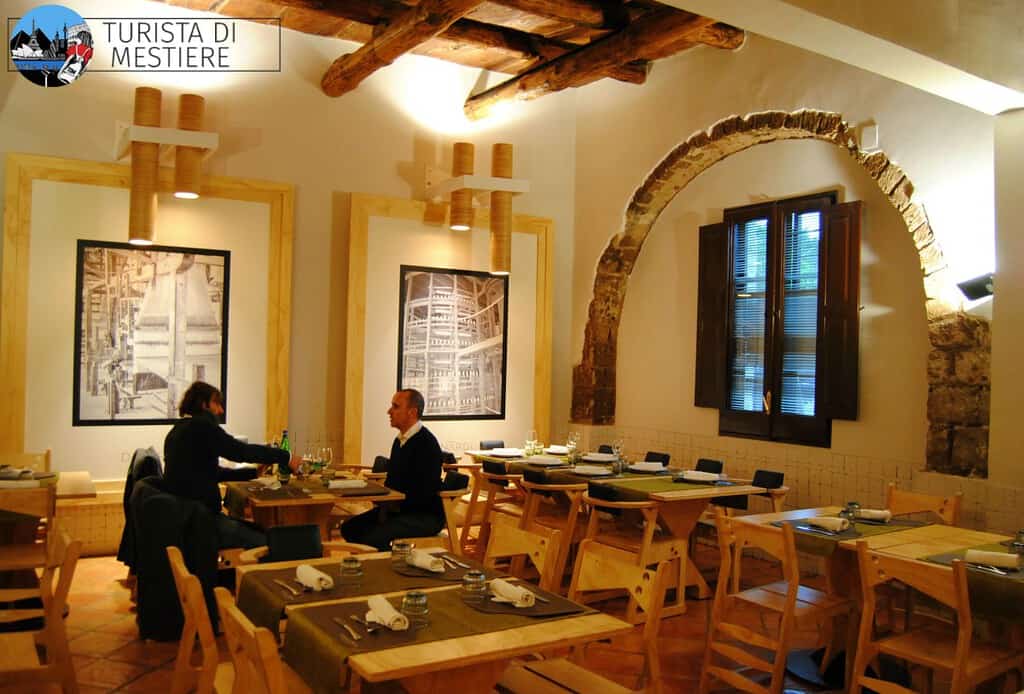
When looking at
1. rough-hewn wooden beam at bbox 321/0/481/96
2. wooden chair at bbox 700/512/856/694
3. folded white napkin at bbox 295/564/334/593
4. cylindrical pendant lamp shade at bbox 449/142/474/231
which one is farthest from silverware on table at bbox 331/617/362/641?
cylindrical pendant lamp shade at bbox 449/142/474/231

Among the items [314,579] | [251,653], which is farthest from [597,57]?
[251,653]

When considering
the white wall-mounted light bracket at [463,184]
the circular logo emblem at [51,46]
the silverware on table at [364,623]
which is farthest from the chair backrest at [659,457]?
the circular logo emblem at [51,46]

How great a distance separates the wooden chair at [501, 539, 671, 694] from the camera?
298 centimetres

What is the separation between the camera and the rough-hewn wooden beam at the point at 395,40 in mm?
6375

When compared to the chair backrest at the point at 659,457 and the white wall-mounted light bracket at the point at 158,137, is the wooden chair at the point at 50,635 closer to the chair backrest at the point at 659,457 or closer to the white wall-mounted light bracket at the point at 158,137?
the white wall-mounted light bracket at the point at 158,137

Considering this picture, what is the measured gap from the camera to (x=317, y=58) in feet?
26.2

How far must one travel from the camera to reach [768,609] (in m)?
4.25

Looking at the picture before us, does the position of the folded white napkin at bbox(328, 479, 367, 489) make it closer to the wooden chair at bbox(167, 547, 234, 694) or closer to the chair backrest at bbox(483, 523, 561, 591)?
the chair backrest at bbox(483, 523, 561, 591)

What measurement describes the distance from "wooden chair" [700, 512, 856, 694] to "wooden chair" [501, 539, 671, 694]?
93 centimetres

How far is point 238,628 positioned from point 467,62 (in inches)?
288

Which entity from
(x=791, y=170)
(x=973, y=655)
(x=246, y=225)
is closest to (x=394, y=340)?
(x=246, y=225)

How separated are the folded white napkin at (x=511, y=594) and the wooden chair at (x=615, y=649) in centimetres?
35

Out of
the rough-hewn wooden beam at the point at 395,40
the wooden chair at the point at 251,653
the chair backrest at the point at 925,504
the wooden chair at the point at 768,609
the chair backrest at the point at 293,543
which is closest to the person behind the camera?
the wooden chair at the point at 251,653

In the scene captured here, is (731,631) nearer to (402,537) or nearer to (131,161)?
(402,537)
